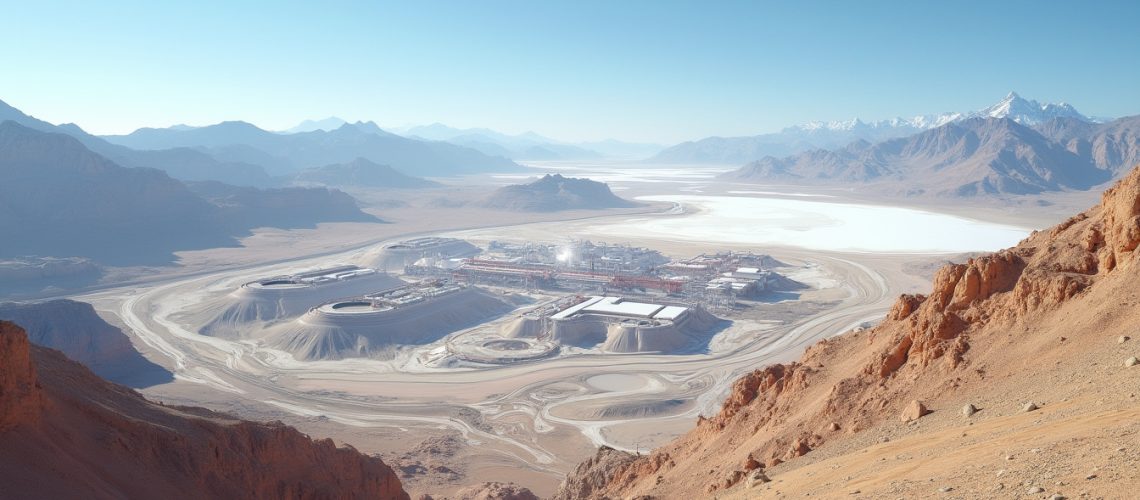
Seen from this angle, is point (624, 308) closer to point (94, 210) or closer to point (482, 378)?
point (482, 378)

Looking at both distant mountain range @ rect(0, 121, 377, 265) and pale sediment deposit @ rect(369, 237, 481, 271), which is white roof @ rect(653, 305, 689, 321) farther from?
distant mountain range @ rect(0, 121, 377, 265)

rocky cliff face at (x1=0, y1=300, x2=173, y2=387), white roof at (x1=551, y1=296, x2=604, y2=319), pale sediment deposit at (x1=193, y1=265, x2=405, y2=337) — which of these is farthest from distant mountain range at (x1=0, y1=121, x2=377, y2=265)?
white roof at (x1=551, y1=296, x2=604, y2=319)

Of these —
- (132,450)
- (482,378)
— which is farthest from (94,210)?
(132,450)

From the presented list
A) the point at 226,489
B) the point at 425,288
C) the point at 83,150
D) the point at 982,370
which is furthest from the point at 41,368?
the point at 83,150

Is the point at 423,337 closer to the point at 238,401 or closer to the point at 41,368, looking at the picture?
the point at 238,401

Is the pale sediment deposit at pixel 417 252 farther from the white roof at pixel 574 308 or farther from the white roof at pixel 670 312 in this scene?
the white roof at pixel 670 312

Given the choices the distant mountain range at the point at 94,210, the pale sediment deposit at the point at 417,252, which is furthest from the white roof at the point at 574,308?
the distant mountain range at the point at 94,210
